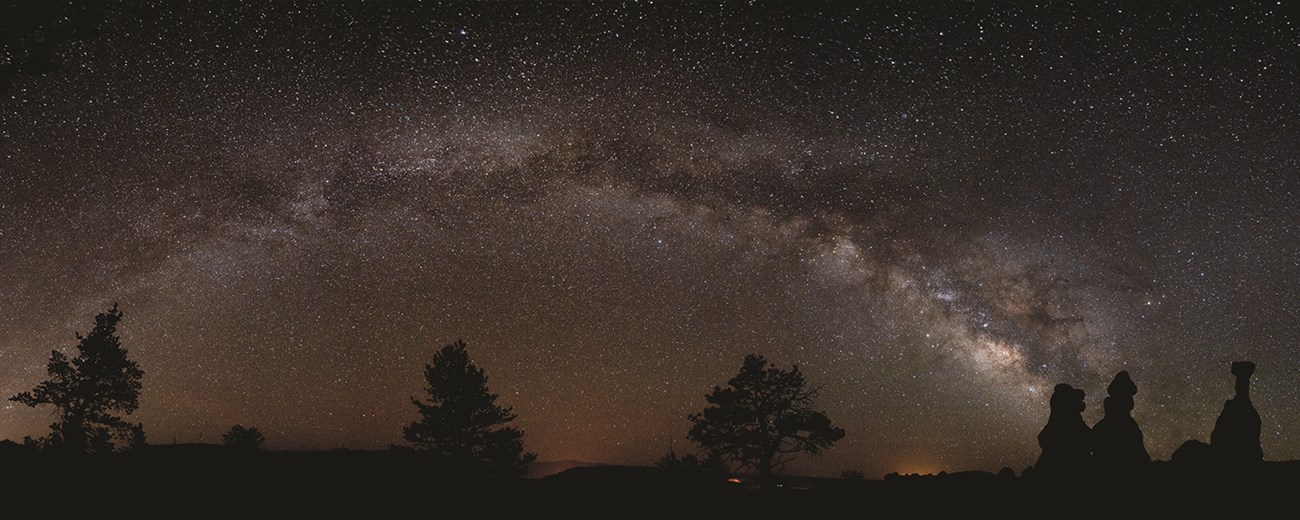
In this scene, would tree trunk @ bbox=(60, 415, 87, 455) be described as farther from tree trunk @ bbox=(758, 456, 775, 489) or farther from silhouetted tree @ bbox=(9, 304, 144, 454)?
tree trunk @ bbox=(758, 456, 775, 489)

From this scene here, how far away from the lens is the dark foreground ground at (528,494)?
13242 mm

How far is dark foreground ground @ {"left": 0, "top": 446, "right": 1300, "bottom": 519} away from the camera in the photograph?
521 inches

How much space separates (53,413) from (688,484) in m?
39.0

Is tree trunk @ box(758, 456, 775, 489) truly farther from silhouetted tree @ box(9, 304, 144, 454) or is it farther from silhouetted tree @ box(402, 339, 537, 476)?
silhouetted tree @ box(9, 304, 144, 454)

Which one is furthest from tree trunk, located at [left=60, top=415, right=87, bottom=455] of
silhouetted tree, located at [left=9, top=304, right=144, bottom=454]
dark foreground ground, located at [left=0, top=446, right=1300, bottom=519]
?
dark foreground ground, located at [left=0, top=446, right=1300, bottom=519]

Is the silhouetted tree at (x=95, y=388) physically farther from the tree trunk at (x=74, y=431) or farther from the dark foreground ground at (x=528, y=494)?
the dark foreground ground at (x=528, y=494)

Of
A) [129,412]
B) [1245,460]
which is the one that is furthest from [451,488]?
[129,412]

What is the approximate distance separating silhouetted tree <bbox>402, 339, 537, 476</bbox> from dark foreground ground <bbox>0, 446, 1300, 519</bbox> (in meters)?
19.6

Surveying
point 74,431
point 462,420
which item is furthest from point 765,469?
point 74,431

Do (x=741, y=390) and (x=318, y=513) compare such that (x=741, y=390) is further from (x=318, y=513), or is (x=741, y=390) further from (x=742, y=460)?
(x=318, y=513)

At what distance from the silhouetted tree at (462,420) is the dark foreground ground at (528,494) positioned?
64.3 feet

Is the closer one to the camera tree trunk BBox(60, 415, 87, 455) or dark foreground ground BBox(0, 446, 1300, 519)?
dark foreground ground BBox(0, 446, 1300, 519)

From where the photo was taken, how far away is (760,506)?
66.6 ft

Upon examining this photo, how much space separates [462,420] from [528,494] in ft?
83.7
